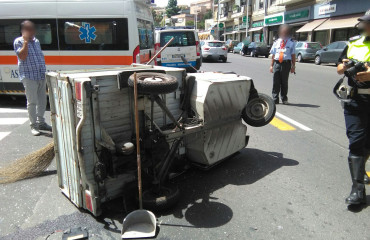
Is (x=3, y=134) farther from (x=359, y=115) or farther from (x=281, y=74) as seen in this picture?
(x=281, y=74)

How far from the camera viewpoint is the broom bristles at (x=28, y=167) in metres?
4.14

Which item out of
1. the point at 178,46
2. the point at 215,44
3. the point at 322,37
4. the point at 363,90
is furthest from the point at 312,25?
the point at 363,90

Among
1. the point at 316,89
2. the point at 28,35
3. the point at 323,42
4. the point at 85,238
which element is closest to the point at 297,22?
the point at 323,42

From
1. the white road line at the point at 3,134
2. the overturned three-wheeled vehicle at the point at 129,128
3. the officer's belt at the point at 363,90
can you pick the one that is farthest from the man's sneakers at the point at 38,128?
the officer's belt at the point at 363,90

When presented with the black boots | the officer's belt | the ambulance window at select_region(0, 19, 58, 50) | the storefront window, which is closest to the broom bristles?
the black boots

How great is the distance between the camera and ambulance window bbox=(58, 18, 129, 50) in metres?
7.73

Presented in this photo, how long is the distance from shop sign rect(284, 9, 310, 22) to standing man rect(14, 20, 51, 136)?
31177 mm

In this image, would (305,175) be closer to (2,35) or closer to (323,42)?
(2,35)

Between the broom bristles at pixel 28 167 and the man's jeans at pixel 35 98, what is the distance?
179 centimetres

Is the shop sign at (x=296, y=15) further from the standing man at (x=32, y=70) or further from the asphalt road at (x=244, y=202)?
the standing man at (x=32, y=70)

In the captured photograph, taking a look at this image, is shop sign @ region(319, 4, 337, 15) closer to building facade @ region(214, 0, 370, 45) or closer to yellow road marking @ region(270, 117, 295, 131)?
building facade @ region(214, 0, 370, 45)

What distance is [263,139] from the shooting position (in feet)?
18.7

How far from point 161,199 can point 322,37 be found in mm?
30640

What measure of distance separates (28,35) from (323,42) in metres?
29.0
